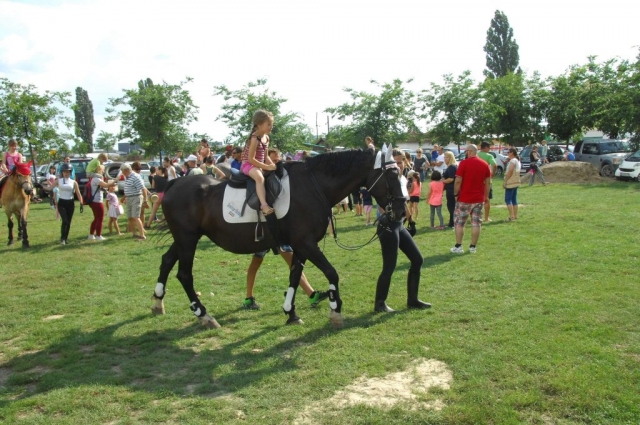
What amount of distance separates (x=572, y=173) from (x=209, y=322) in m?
23.7

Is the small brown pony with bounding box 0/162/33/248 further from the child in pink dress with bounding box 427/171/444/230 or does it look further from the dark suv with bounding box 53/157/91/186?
the dark suv with bounding box 53/157/91/186

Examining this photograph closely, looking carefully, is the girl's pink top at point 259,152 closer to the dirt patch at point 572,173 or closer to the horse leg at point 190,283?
the horse leg at point 190,283

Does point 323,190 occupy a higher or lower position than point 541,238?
higher

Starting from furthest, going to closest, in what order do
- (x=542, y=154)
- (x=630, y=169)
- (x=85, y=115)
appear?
(x=85, y=115) < (x=542, y=154) < (x=630, y=169)

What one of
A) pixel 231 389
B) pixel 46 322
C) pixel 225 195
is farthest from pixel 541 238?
pixel 46 322

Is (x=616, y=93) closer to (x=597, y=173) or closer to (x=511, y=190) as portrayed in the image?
(x=597, y=173)

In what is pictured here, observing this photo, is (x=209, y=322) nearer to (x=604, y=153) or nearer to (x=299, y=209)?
(x=299, y=209)

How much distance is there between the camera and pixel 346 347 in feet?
18.7

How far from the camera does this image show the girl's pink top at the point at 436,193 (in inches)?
545

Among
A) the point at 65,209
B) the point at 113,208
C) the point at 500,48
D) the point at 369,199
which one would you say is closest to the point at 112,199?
the point at 113,208

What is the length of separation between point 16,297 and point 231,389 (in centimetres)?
549

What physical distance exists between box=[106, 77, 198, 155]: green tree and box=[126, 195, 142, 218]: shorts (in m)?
16.4

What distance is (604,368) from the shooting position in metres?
4.81

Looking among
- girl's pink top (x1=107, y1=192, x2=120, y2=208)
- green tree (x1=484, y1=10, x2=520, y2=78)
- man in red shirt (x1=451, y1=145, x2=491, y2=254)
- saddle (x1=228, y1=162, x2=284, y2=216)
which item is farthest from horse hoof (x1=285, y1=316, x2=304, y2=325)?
green tree (x1=484, y1=10, x2=520, y2=78)
